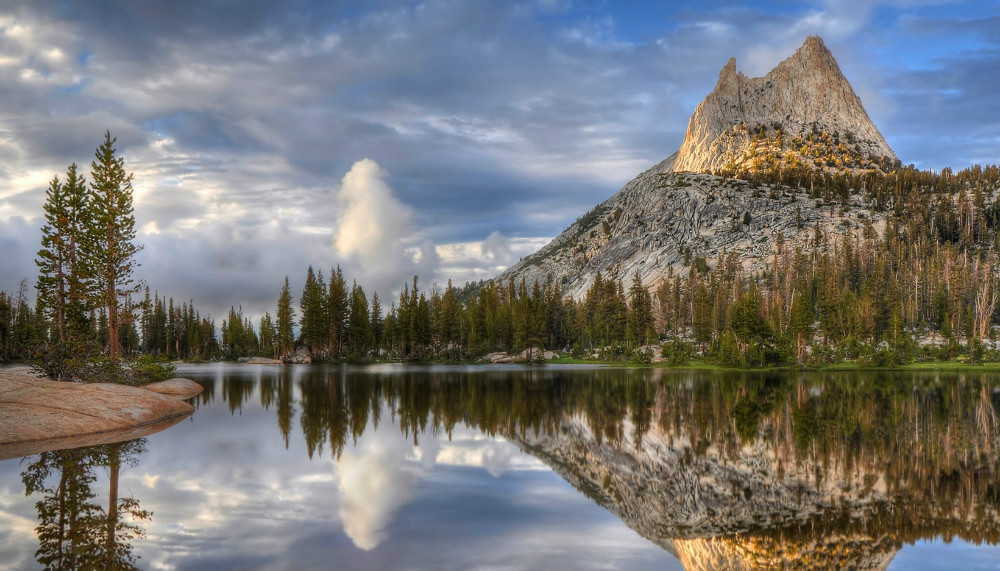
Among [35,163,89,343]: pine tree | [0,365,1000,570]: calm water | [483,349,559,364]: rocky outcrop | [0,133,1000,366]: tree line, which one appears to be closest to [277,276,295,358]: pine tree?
[0,133,1000,366]: tree line

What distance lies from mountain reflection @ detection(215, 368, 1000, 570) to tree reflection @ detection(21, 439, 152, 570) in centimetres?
640

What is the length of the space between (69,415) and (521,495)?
18.0 m

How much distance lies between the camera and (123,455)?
63.4ft

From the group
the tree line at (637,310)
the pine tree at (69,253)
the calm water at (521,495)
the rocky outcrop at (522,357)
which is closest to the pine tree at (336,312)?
the tree line at (637,310)

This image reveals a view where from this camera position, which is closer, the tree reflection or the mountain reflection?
the tree reflection

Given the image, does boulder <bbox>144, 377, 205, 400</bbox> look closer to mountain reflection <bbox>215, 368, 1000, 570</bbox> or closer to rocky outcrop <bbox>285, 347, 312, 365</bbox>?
mountain reflection <bbox>215, 368, 1000, 570</bbox>

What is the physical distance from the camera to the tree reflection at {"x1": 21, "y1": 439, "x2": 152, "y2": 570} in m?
10.4

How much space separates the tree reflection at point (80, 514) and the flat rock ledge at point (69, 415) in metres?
2.27

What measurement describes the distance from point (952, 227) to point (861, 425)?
186 metres

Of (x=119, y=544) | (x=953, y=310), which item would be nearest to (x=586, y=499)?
(x=119, y=544)

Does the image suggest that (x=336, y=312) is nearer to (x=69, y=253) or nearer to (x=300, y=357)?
(x=300, y=357)

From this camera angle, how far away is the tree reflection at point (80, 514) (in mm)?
10359

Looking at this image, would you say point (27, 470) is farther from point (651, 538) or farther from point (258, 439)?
point (651, 538)

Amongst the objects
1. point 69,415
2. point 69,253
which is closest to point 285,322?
point 69,253
